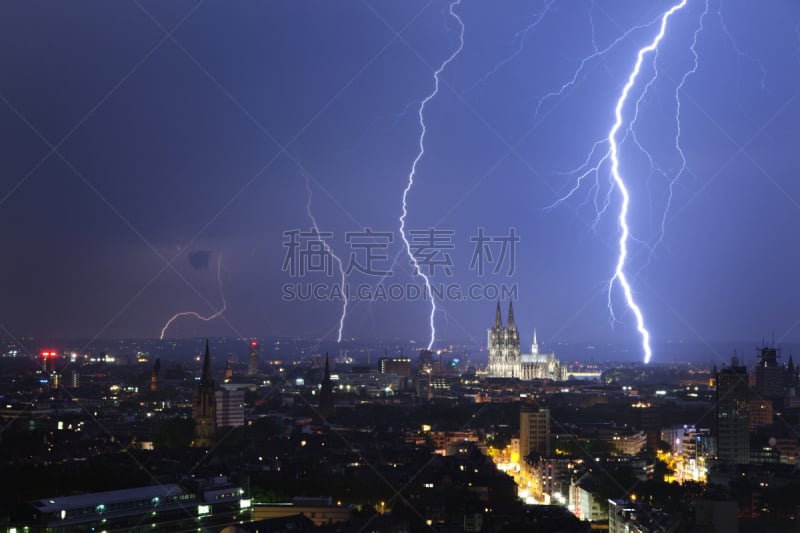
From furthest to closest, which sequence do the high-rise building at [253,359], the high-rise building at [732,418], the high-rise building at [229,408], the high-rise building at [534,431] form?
the high-rise building at [253,359]
the high-rise building at [229,408]
the high-rise building at [534,431]
the high-rise building at [732,418]

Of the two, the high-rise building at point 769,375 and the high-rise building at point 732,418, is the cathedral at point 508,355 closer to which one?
the high-rise building at point 769,375

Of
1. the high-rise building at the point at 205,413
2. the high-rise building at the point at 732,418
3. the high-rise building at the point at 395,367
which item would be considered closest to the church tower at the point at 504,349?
the high-rise building at the point at 395,367

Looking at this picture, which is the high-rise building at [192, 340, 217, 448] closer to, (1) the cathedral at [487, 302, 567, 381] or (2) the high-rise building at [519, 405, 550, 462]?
(2) the high-rise building at [519, 405, 550, 462]

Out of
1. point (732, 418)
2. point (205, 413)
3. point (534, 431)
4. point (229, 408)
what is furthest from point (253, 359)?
point (732, 418)

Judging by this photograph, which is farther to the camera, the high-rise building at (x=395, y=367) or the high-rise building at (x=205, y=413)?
the high-rise building at (x=395, y=367)

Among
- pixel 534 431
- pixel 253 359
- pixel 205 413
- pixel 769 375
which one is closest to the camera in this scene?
pixel 534 431

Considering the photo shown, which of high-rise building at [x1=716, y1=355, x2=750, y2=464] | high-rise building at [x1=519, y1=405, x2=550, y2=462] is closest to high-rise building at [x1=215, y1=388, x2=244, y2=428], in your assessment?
high-rise building at [x1=519, y1=405, x2=550, y2=462]

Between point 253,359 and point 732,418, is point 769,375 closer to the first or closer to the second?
point 732,418
